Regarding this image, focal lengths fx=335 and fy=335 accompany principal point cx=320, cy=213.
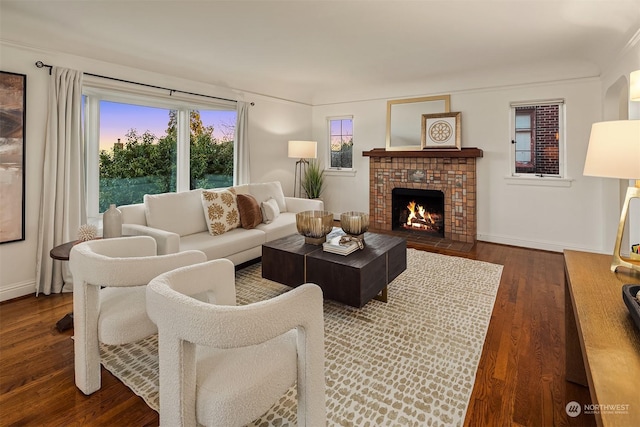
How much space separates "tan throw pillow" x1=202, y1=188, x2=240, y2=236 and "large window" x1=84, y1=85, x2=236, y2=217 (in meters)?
1.00

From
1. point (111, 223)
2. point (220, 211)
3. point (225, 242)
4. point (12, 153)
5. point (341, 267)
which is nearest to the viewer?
point (341, 267)

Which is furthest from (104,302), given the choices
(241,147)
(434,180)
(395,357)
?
(434,180)

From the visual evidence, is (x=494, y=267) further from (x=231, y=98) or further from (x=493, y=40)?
(x=231, y=98)

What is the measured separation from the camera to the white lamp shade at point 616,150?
1.43 m

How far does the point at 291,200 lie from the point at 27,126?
2.92m

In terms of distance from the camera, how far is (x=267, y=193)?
4523 millimetres

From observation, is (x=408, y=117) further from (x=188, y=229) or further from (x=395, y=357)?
(x=395, y=357)

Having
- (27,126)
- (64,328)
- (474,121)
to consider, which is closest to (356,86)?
(474,121)

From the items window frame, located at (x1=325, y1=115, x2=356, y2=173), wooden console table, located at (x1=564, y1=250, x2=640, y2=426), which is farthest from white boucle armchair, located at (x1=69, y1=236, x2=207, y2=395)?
window frame, located at (x1=325, y1=115, x2=356, y2=173)

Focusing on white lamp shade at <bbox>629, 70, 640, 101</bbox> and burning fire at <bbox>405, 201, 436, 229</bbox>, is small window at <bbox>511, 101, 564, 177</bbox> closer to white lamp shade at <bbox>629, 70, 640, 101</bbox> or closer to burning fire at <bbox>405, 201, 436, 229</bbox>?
burning fire at <bbox>405, 201, 436, 229</bbox>

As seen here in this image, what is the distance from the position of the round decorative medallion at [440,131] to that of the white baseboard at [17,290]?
5.20 metres

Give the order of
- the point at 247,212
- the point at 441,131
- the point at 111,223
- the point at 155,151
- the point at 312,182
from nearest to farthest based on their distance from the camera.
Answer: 1. the point at 111,223
2. the point at 247,212
3. the point at 155,151
4. the point at 441,131
5. the point at 312,182

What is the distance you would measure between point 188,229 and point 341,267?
185cm

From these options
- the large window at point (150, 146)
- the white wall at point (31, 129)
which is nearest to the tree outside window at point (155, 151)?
the large window at point (150, 146)
